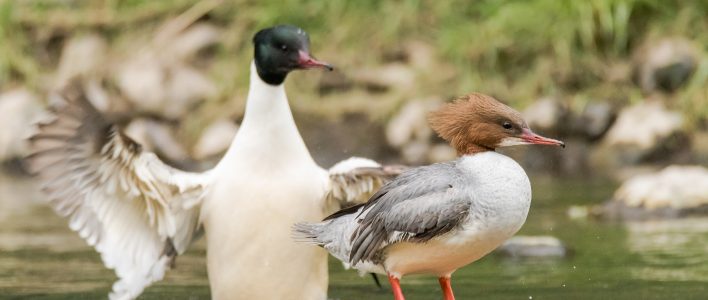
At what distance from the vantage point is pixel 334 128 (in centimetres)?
1427

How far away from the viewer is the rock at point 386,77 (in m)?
14.4

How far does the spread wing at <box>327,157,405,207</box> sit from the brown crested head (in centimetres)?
55

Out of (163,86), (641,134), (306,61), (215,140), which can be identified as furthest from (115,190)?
(163,86)

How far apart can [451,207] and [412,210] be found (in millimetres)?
196

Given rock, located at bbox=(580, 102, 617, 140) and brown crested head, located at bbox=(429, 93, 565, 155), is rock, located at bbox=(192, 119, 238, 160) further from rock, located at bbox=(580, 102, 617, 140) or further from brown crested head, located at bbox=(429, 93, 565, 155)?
brown crested head, located at bbox=(429, 93, 565, 155)

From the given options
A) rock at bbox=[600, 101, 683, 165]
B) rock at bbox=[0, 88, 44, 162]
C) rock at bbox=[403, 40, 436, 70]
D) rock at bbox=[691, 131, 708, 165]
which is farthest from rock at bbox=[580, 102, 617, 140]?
rock at bbox=[0, 88, 44, 162]

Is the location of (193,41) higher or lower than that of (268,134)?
lower

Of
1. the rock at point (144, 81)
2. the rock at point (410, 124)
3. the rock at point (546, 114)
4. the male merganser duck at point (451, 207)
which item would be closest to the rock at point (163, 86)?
the rock at point (144, 81)

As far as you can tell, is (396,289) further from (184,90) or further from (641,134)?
(184,90)

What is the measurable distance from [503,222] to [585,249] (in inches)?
129

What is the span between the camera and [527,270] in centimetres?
789

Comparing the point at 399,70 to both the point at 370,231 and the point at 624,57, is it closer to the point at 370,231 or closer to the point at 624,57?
the point at 624,57

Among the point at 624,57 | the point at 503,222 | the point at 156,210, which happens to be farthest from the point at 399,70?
the point at 503,222

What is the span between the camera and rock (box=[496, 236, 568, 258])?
830 cm
